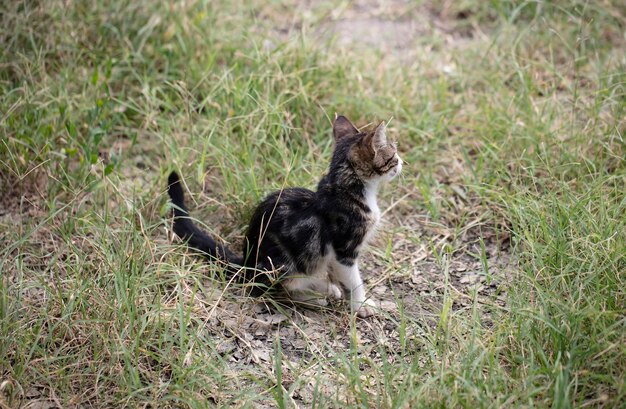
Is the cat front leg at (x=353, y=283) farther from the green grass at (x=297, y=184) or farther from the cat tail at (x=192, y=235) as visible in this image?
the cat tail at (x=192, y=235)

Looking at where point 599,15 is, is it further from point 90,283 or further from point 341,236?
point 90,283

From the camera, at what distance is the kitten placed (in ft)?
12.0

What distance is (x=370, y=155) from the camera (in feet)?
11.9

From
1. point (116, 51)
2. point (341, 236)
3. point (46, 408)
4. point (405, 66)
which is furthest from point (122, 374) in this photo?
point (405, 66)

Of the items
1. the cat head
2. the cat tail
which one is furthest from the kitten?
the cat tail

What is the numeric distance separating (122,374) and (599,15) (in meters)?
4.79

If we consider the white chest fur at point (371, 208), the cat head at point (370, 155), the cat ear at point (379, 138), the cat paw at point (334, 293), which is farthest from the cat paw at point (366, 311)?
the cat ear at point (379, 138)

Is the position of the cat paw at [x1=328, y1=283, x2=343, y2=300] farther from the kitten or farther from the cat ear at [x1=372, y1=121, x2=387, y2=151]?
the cat ear at [x1=372, y1=121, x2=387, y2=151]

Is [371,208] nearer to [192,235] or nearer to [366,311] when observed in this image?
[366,311]

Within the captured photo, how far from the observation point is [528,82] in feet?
16.7

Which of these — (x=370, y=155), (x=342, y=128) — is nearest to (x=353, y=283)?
(x=370, y=155)

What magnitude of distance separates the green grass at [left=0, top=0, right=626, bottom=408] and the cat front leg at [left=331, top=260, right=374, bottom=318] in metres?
0.09

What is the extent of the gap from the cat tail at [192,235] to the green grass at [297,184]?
11 centimetres

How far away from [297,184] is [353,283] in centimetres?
91
